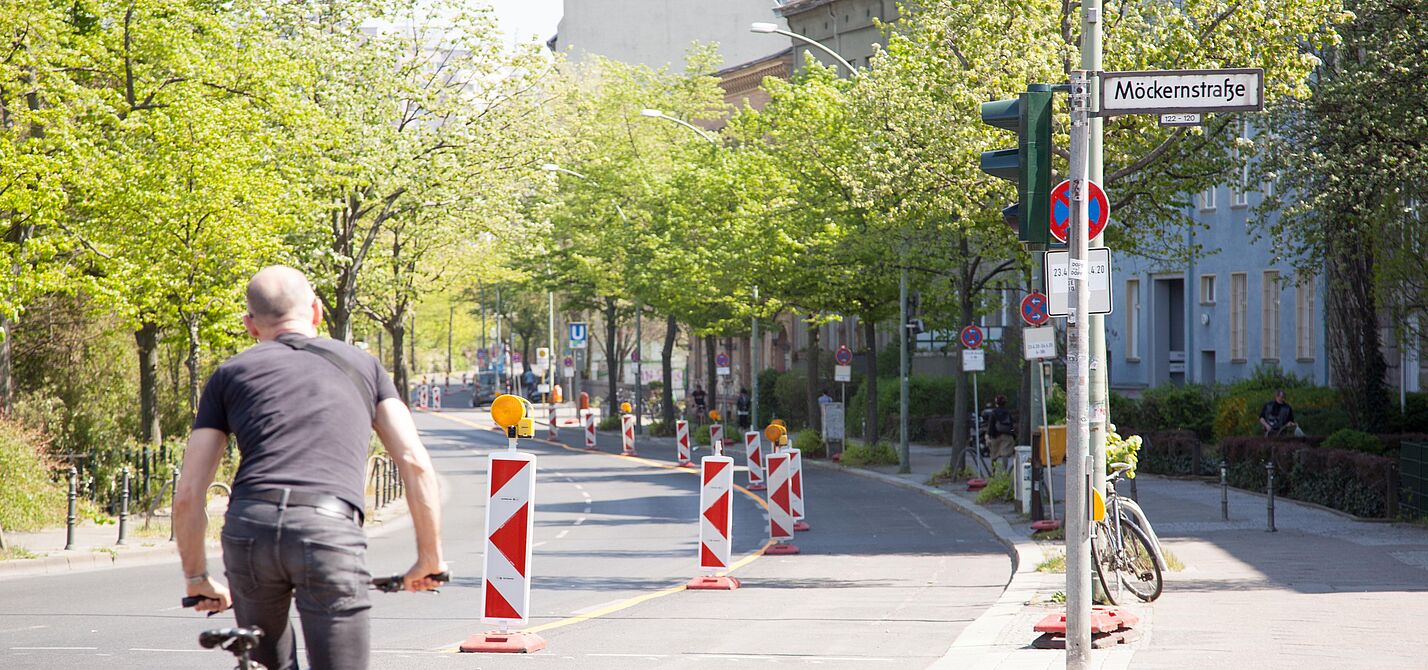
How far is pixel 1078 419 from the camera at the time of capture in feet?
29.6

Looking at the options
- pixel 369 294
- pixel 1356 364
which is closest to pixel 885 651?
pixel 1356 364

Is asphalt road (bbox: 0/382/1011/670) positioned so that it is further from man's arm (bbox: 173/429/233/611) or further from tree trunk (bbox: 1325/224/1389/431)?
tree trunk (bbox: 1325/224/1389/431)

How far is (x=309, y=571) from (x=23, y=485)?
18.3m

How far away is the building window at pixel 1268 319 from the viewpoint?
40.2 meters

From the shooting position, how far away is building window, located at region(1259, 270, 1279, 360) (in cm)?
4019

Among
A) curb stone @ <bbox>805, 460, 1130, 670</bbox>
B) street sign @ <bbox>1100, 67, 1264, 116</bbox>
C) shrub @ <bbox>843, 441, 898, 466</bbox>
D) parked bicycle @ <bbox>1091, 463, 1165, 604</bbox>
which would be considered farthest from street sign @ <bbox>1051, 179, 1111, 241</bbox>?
shrub @ <bbox>843, 441, 898, 466</bbox>

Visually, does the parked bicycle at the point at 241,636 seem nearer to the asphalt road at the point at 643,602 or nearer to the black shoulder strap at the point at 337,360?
the black shoulder strap at the point at 337,360

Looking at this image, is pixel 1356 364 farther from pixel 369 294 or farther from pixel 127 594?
pixel 369 294

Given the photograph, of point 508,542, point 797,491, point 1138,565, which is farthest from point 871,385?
point 508,542

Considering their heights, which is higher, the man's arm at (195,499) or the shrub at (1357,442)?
the man's arm at (195,499)

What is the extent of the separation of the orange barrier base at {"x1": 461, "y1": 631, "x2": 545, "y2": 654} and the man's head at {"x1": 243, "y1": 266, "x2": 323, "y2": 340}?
5.94 metres

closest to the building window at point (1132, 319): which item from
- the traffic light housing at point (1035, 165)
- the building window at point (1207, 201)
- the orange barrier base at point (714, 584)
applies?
the building window at point (1207, 201)

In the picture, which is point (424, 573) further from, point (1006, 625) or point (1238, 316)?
point (1238, 316)

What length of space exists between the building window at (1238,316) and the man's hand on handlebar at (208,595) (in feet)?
130
